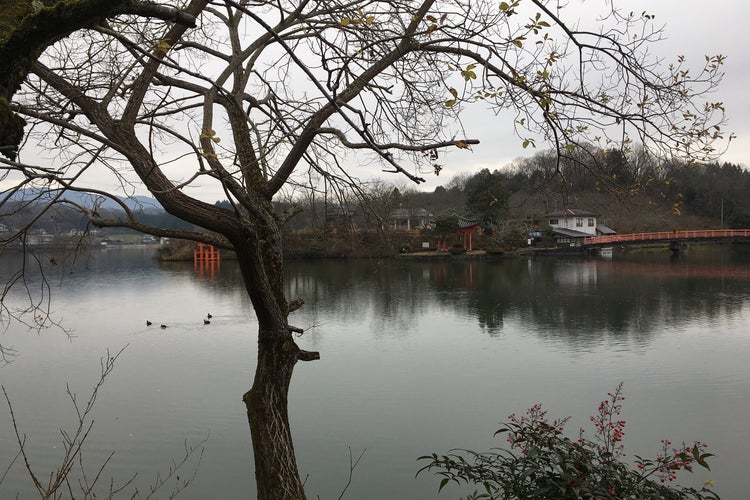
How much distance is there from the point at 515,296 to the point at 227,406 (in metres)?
10.7

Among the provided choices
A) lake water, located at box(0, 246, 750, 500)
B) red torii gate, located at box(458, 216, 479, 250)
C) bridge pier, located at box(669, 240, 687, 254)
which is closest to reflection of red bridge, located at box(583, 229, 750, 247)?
bridge pier, located at box(669, 240, 687, 254)

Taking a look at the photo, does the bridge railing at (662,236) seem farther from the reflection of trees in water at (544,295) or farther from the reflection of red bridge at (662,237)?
the reflection of trees in water at (544,295)

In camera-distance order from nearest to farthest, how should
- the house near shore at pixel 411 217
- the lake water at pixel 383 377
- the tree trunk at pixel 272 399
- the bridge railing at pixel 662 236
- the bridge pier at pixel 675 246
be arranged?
the tree trunk at pixel 272 399 < the lake water at pixel 383 377 < the house near shore at pixel 411 217 < the bridge railing at pixel 662 236 < the bridge pier at pixel 675 246

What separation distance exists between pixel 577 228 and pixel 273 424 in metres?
36.1

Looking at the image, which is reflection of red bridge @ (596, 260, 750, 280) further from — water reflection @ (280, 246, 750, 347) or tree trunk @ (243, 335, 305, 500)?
tree trunk @ (243, 335, 305, 500)

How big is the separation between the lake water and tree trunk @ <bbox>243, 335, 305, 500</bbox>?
3.30 feet

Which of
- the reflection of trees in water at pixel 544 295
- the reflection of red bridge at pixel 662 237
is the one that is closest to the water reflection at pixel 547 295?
the reflection of trees in water at pixel 544 295

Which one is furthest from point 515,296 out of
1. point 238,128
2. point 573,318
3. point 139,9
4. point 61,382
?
point 139,9

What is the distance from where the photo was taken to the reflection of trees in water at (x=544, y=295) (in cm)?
1205

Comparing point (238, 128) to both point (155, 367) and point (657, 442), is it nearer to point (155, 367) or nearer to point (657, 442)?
point (657, 442)

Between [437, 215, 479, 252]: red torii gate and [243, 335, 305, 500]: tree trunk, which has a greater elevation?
[437, 215, 479, 252]: red torii gate

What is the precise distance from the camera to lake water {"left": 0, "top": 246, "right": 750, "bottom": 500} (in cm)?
567

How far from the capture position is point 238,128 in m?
3.53

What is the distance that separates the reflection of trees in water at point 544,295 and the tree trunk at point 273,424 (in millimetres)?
2604
